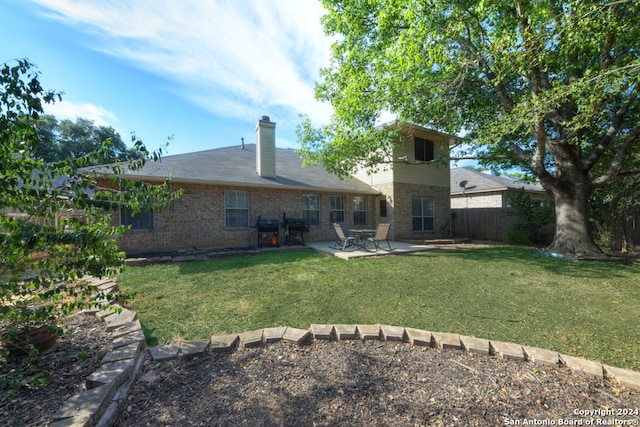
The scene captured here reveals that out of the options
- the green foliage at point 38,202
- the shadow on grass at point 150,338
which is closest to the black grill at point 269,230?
the shadow on grass at point 150,338

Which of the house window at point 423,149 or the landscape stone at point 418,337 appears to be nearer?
the landscape stone at point 418,337

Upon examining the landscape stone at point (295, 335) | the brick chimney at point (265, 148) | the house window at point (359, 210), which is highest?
the brick chimney at point (265, 148)

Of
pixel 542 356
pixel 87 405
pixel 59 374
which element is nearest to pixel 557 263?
pixel 542 356

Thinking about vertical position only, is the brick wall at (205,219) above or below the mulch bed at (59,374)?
above

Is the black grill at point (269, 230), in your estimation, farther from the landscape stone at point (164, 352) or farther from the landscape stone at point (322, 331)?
the landscape stone at point (164, 352)

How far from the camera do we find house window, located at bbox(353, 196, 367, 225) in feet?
41.5

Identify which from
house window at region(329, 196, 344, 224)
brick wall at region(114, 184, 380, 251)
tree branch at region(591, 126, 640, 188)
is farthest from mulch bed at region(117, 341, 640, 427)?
house window at region(329, 196, 344, 224)

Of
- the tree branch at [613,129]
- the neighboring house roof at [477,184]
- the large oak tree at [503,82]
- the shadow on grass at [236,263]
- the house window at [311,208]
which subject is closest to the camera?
the large oak tree at [503,82]

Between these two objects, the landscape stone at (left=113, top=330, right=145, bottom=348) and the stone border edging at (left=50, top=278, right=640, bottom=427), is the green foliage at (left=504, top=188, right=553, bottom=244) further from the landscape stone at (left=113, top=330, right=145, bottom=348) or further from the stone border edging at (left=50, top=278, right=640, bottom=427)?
the landscape stone at (left=113, top=330, right=145, bottom=348)

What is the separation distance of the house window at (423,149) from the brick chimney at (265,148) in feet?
23.1

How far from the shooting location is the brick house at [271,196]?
8852 mm

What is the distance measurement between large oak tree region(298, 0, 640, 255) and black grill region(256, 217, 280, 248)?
299 centimetres

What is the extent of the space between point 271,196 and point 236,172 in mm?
1678

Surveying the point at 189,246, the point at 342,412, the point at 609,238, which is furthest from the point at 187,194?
the point at 609,238
